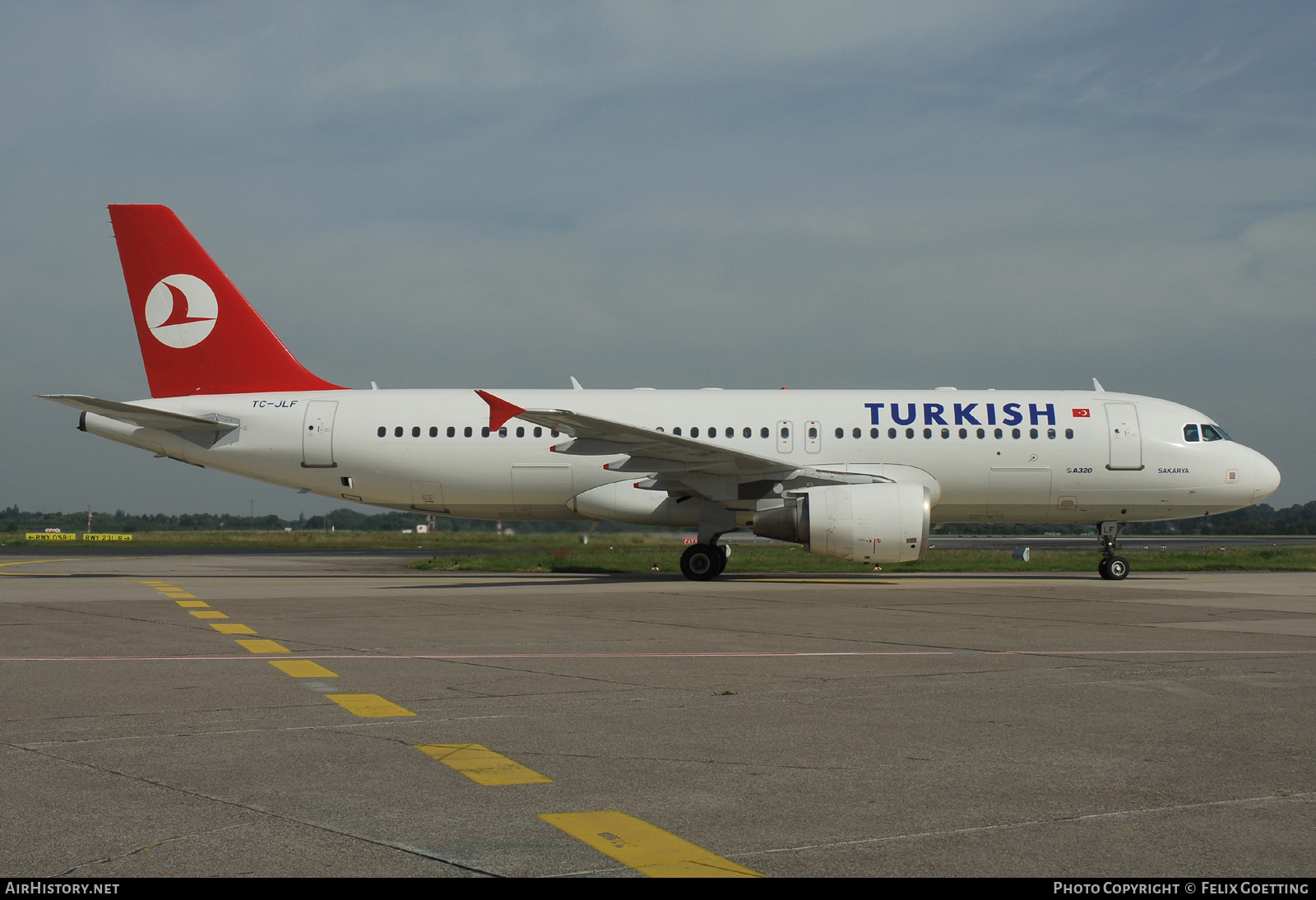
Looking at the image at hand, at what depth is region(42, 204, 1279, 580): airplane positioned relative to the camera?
68.0 feet

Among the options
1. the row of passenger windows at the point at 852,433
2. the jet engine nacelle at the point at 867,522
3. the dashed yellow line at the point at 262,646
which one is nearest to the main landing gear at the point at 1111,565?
the row of passenger windows at the point at 852,433

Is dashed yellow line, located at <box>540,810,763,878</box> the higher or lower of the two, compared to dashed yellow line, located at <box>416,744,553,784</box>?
higher

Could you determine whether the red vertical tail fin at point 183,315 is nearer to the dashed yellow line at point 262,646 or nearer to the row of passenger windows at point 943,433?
the row of passenger windows at point 943,433

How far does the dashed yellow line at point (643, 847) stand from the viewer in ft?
11.3

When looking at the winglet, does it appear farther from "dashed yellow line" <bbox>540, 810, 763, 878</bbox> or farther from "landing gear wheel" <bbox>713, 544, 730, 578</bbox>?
"dashed yellow line" <bbox>540, 810, 763, 878</bbox>

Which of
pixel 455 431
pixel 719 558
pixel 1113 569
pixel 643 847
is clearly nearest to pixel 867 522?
pixel 719 558

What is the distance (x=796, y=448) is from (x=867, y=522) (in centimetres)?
310

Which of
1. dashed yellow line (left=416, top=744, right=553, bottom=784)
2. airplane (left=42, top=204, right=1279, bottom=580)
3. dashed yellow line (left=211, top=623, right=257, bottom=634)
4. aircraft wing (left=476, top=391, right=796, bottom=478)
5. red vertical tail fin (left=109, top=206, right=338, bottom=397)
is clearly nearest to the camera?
dashed yellow line (left=416, top=744, right=553, bottom=784)

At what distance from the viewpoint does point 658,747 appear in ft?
17.7

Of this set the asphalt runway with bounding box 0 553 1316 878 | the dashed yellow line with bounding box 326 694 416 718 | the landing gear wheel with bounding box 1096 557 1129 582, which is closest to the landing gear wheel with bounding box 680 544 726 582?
the landing gear wheel with bounding box 1096 557 1129 582

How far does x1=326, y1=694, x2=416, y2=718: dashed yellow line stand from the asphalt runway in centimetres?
3

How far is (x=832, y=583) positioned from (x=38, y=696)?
14.5 meters

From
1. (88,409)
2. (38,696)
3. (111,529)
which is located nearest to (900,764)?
(38,696)

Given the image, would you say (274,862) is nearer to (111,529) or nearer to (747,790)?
(747,790)
